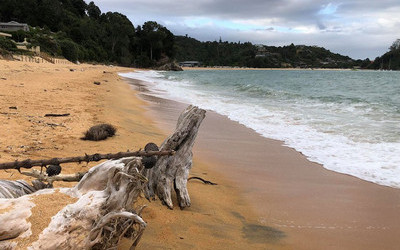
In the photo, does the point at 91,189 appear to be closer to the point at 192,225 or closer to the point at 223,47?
the point at 192,225

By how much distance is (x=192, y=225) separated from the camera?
11.8 feet

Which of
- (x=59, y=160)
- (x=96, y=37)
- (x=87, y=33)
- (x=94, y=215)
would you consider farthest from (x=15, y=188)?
(x=96, y=37)

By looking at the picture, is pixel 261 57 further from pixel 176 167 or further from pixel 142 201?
pixel 142 201

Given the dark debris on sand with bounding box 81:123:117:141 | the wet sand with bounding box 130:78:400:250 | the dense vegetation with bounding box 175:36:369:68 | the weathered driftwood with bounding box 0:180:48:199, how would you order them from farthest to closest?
the dense vegetation with bounding box 175:36:369:68 < the dark debris on sand with bounding box 81:123:117:141 < the wet sand with bounding box 130:78:400:250 < the weathered driftwood with bounding box 0:180:48:199

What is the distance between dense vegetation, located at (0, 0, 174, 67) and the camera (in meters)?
60.8

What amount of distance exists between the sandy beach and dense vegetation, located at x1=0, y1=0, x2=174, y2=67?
5093 centimetres

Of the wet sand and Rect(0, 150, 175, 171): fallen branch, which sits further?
the wet sand

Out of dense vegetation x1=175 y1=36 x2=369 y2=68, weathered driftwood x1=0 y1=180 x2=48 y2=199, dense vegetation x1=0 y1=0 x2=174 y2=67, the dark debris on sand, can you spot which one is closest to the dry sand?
the dark debris on sand

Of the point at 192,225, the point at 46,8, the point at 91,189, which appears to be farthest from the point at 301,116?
the point at 46,8

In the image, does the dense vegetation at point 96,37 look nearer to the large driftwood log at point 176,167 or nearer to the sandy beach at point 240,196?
the sandy beach at point 240,196

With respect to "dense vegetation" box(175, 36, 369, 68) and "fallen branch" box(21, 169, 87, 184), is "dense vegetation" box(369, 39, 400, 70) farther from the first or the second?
Result: "fallen branch" box(21, 169, 87, 184)

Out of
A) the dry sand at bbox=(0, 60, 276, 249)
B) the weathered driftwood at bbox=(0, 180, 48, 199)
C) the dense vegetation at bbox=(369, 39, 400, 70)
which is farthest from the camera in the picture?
the dense vegetation at bbox=(369, 39, 400, 70)

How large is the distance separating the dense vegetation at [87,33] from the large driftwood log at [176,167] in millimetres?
54239

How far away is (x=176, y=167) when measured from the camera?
4.05m
